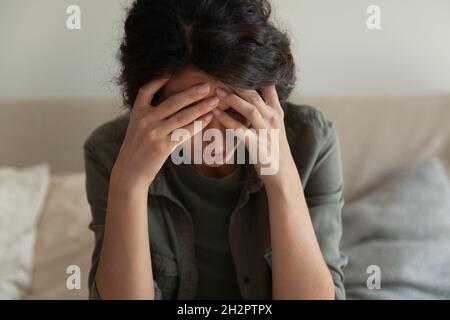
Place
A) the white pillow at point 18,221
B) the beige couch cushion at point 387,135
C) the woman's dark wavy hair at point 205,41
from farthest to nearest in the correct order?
1. the beige couch cushion at point 387,135
2. the white pillow at point 18,221
3. the woman's dark wavy hair at point 205,41

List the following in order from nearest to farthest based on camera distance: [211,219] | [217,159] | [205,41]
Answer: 1. [205,41]
2. [217,159]
3. [211,219]

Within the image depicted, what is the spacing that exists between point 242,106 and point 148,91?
0.46 ft

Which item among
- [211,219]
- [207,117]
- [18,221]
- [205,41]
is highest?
[205,41]

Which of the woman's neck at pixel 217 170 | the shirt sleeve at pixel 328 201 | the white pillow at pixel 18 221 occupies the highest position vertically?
the woman's neck at pixel 217 170

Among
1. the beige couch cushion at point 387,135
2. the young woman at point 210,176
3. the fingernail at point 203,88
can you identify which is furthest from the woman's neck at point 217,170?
the beige couch cushion at point 387,135

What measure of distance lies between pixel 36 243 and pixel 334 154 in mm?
773

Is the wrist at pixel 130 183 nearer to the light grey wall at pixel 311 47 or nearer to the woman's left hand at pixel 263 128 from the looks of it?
the woman's left hand at pixel 263 128

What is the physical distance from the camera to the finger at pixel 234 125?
731 mm

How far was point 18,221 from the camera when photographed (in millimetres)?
1264

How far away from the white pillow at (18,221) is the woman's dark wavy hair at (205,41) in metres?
0.66

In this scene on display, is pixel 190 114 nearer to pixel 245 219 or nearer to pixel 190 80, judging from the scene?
pixel 190 80

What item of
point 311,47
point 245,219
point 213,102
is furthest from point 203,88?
point 311,47

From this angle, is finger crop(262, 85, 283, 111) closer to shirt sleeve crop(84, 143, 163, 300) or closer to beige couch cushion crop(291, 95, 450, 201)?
shirt sleeve crop(84, 143, 163, 300)

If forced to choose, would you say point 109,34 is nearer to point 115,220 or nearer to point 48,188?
point 48,188
